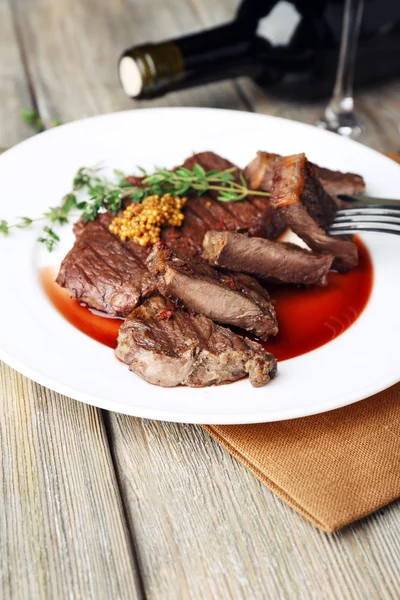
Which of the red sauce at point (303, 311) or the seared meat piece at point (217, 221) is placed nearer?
the red sauce at point (303, 311)

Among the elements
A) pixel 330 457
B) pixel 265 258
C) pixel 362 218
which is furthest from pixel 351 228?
pixel 330 457

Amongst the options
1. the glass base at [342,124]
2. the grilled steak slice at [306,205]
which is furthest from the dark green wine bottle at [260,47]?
the grilled steak slice at [306,205]

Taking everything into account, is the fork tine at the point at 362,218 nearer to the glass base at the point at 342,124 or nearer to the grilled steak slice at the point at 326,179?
the grilled steak slice at the point at 326,179

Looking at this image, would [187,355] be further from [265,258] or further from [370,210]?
[370,210]

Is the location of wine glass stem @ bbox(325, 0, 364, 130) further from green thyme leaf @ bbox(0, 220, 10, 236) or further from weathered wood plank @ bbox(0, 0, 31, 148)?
green thyme leaf @ bbox(0, 220, 10, 236)

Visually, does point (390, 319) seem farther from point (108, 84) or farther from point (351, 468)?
point (108, 84)

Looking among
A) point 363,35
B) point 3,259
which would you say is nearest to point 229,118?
point 363,35
